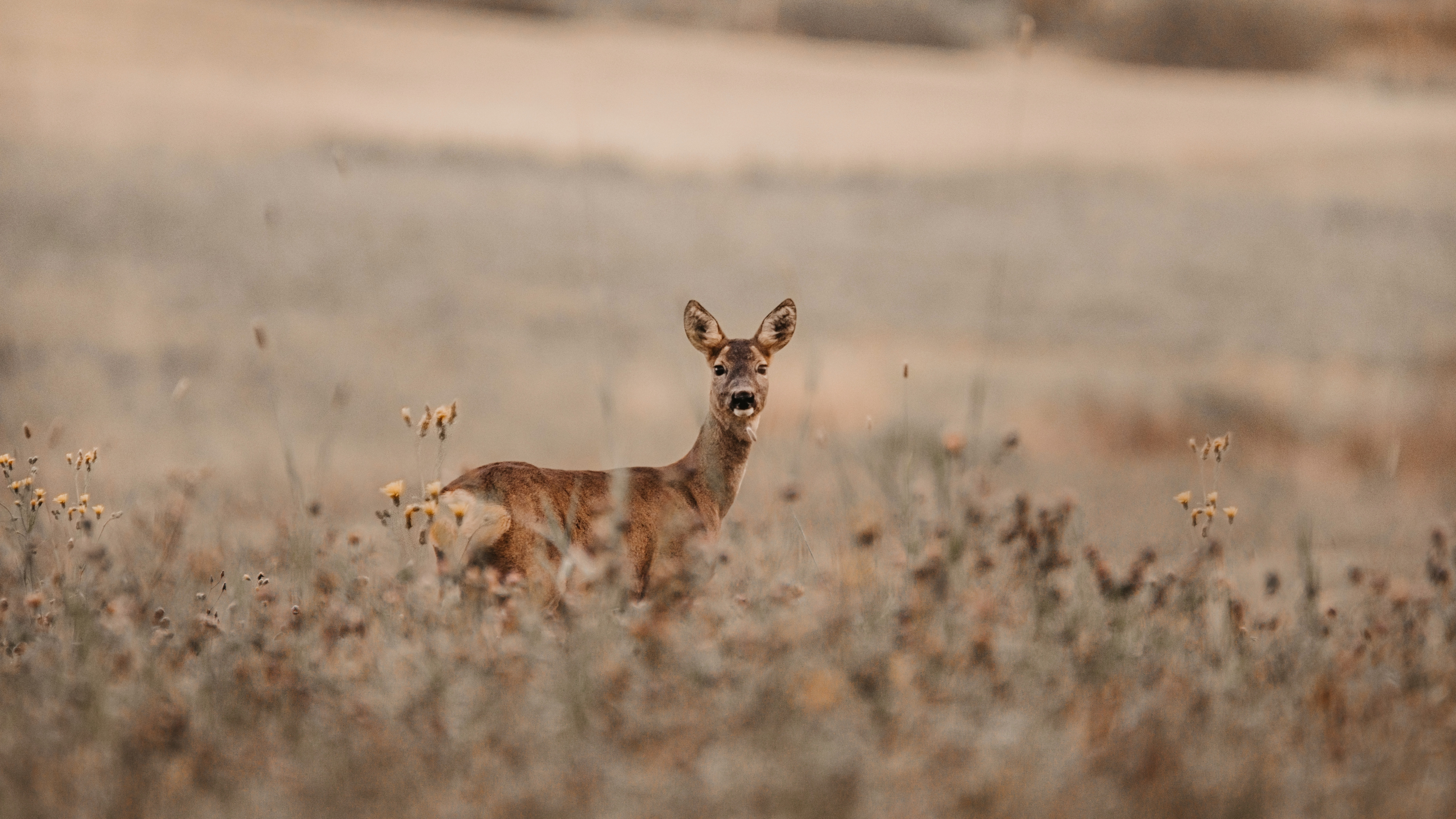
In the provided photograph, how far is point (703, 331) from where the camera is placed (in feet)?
14.9

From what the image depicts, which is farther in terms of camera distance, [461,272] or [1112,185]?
[1112,185]

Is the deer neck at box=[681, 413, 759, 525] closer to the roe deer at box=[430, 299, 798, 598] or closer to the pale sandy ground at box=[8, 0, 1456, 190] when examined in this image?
the roe deer at box=[430, 299, 798, 598]

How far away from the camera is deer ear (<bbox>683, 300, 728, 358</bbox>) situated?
4469 mm

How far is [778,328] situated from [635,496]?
2.63 feet

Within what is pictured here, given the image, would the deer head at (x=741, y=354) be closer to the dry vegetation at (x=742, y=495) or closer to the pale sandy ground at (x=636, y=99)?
the dry vegetation at (x=742, y=495)

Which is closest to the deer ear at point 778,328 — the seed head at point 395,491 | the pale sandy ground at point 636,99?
the seed head at point 395,491

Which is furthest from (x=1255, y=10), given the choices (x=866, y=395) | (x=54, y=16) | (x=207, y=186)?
(x=54, y=16)

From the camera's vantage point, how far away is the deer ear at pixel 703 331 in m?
4.47

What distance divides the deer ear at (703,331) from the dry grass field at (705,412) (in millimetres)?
351

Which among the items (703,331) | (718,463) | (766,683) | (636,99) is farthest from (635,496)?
(636,99)

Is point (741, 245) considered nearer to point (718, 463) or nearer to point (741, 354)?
point (718, 463)

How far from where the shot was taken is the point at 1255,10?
2752 centimetres

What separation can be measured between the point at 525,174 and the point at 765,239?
389 centimetres

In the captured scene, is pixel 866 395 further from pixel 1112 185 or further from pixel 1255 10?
pixel 1255 10
